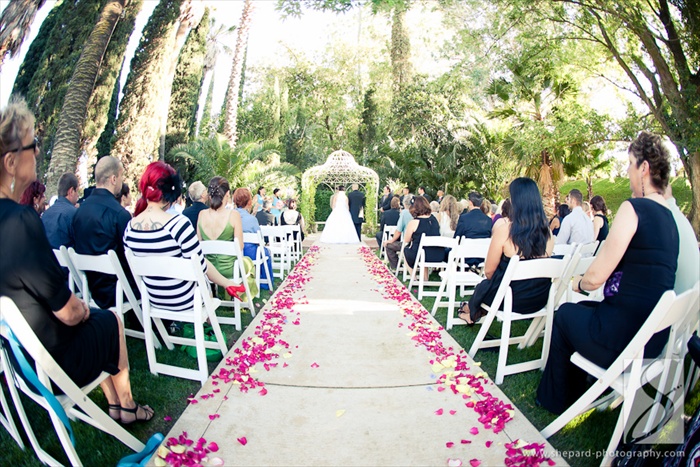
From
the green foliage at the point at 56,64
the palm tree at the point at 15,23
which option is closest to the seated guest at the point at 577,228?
the palm tree at the point at 15,23

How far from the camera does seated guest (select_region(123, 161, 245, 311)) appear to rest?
12.1ft

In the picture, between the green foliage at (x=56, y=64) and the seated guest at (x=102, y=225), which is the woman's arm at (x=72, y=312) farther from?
the green foliage at (x=56, y=64)

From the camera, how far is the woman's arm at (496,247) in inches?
168

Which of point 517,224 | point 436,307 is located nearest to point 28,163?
point 517,224

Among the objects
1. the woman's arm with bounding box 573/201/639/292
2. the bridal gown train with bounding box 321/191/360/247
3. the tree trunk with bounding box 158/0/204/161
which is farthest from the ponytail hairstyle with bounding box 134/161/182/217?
the tree trunk with bounding box 158/0/204/161

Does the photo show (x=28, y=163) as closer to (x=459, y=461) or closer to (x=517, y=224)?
(x=459, y=461)

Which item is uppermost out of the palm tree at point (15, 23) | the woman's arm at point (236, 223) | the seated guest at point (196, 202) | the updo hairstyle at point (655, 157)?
the palm tree at point (15, 23)

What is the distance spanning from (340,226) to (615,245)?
41.4 ft

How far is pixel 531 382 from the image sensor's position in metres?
3.66

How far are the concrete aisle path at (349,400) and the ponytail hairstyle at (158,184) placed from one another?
58.5 inches

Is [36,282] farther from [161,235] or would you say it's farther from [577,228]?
[577,228]

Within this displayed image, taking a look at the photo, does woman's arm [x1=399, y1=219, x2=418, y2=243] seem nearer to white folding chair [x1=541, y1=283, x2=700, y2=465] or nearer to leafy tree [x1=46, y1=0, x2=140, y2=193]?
white folding chair [x1=541, y1=283, x2=700, y2=465]

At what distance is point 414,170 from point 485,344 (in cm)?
1441

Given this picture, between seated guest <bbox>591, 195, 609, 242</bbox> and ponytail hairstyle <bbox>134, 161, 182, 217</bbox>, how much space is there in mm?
6618
